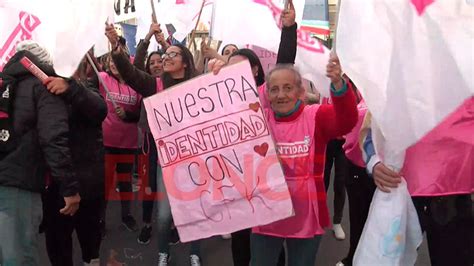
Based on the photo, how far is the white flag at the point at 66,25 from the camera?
2.81m

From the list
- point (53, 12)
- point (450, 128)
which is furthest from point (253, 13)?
point (450, 128)

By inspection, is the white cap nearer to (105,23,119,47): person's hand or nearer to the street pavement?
(105,23,119,47): person's hand

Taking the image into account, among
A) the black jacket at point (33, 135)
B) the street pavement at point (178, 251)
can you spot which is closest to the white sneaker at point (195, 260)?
the street pavement at point (178, 251)

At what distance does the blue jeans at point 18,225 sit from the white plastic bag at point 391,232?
67.9 inches

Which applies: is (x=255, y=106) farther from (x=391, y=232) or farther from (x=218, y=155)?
(x=391, y=232)

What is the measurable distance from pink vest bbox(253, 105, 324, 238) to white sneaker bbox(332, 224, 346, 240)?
2107 millimetres

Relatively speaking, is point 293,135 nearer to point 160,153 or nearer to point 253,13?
point 160,153

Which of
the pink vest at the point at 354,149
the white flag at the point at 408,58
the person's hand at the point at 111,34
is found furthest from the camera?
the person's hand at the point at 111,34

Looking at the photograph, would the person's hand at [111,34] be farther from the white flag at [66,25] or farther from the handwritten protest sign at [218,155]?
the handwritten protest sign at [218,155]

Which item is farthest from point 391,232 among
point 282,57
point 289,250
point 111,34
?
point 111,34

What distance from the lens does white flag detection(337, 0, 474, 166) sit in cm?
187

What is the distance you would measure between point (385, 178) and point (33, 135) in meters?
1.82

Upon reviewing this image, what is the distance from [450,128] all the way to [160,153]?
1.42m

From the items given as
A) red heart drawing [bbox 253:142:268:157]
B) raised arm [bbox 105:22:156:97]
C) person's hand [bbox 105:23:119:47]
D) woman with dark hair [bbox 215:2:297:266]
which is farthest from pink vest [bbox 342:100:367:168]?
person's hand [bbox 105:23:119:47]
